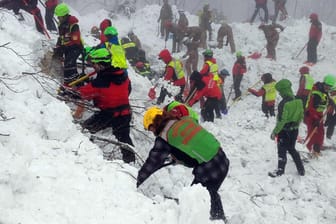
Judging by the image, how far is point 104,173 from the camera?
4.17 metres

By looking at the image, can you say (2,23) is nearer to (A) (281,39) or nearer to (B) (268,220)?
(B) (268,220)

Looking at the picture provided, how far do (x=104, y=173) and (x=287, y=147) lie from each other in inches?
192

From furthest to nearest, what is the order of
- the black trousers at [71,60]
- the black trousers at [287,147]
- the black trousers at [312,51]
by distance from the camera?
the black trousers at [312,51] < the black trousers at [287,147] < the black trousers at [71,60]

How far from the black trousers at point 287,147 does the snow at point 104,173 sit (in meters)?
0.25

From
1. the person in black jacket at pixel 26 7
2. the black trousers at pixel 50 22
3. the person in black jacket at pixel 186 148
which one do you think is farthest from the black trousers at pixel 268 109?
the person in black jacket at pixel 186 148

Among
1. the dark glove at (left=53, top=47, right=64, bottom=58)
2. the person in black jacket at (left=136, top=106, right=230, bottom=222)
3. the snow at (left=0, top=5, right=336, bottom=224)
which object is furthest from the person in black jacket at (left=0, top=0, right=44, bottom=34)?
the person in black jacket at (left=136, top=106, right=230, bottom=222)

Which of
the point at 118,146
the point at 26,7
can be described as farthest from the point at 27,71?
the point at 26,7

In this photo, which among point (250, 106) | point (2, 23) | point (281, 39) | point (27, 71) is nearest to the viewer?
point (27, 71)

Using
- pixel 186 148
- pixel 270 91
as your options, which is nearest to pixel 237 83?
pixel 270 91

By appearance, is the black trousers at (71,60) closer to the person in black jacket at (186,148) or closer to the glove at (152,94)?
the glove at (152,94)

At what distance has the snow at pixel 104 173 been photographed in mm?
3299

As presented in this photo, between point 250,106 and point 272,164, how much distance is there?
5.10 meters

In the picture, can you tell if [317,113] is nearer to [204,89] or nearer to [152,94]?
[204,89]

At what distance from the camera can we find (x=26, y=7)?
9586 millimetres
